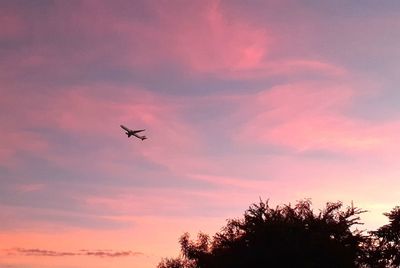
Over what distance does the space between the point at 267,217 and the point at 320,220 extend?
611 cm

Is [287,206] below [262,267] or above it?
above

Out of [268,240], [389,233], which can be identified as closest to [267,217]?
[268,240]

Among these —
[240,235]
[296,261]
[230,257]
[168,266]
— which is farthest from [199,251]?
[296,261]

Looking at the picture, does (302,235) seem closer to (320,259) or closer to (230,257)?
(320,259)

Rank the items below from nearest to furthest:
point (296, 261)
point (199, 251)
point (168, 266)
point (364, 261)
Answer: point (296, 261) < point (364, 261) < point (199, 251) < point (168, 266)

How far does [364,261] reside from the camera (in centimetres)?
6519

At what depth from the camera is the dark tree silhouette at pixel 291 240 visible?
2245 inches

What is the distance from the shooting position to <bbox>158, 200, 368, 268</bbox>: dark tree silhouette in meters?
57.0

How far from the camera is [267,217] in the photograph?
6369 centimetres

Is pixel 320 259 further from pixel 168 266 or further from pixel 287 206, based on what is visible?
pixel 168 266

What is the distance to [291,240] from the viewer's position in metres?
58.1

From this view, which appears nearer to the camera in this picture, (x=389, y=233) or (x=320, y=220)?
(x=320, y=220)

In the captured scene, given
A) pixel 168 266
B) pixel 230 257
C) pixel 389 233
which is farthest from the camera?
pixel 168 266

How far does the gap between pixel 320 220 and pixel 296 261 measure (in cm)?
878
